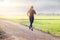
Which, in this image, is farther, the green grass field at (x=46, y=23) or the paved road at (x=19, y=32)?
the green grass field at (x=46, y=23)

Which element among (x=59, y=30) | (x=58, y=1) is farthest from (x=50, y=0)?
(x=59, y=30)

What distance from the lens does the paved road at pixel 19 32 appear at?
31.5ft

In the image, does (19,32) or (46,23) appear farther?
(46,23)

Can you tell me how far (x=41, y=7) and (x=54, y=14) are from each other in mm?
548

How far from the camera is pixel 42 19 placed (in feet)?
33.8

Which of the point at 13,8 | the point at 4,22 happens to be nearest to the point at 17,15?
the point at 13,8

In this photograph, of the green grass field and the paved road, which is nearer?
the paved road

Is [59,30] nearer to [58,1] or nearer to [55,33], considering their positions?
[55,33]

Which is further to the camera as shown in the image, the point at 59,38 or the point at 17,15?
the point at 59,38

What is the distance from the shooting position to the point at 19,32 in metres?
9.64

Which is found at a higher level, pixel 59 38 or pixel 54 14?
pixel 54 14

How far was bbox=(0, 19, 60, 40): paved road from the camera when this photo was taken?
378 inches

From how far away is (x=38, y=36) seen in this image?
999 cm

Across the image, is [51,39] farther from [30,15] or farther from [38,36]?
[30,15]
